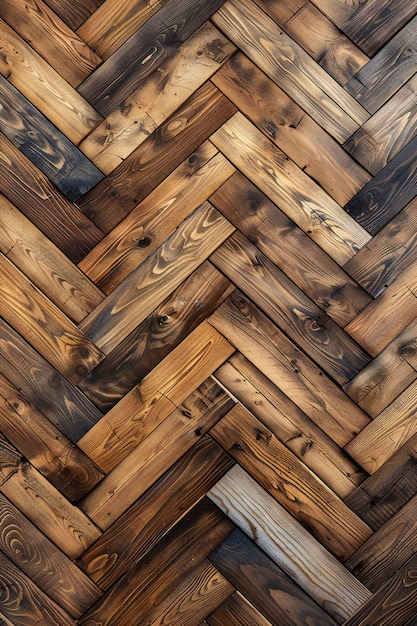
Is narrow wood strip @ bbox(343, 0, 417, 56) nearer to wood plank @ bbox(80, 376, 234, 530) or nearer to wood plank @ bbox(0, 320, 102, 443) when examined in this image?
wood plank @ bbox(80, 376, 234, 530)

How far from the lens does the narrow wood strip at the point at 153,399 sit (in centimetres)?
159

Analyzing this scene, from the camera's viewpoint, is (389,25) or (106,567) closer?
(106,567)

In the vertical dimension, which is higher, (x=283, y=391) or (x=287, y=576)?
(x=283, y=391)

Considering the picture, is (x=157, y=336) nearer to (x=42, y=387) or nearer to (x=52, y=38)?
(x=42, y=387)

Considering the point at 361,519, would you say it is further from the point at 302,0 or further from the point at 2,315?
the point at 302,0

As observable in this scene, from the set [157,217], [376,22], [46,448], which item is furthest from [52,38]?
[46,448]

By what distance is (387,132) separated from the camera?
166 centimetres

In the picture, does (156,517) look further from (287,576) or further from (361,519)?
(361,519)

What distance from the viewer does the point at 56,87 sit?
1651 mm

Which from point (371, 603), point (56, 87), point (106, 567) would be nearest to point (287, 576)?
point (371, 603)

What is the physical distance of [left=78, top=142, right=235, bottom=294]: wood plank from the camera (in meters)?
1.62

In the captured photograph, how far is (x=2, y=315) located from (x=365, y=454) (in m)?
1.07

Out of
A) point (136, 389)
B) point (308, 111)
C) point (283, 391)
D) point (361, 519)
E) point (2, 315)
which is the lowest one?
point (361, 519)

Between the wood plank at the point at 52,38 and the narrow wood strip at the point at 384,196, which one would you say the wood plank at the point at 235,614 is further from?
the wood plank at the point at 52,38
